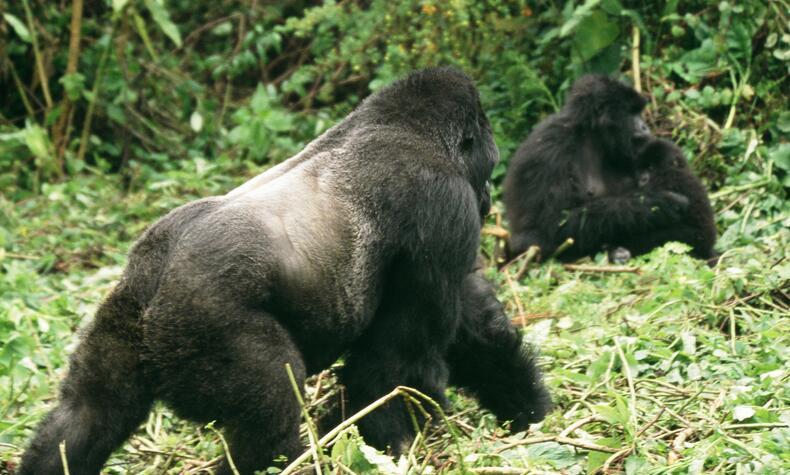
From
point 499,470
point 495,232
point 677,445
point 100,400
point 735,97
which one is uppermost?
point 100,400

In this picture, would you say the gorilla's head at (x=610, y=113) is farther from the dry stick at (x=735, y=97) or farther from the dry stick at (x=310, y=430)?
the dry stick at (x=310, y=430)

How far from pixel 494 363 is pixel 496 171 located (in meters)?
3.28

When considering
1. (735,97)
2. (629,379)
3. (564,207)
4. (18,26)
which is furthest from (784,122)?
(18,26)

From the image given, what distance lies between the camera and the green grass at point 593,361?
3.13 m

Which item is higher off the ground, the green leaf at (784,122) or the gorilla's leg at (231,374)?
the gorilla's leg at (231,374)

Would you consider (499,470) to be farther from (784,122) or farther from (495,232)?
(784,122)

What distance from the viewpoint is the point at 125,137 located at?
825 centimetres

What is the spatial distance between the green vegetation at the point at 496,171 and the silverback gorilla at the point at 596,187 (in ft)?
0.91

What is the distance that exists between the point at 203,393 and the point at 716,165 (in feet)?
14.8

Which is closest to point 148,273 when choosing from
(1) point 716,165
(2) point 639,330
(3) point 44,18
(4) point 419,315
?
(4) point 419,315

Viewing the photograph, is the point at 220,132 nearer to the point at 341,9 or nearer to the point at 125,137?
the point at 125,137

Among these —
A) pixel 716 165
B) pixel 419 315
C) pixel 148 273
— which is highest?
pixel 148 273

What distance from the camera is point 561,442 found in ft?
10.4

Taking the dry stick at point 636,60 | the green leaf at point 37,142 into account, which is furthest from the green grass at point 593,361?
the dry stick at point 636,60
